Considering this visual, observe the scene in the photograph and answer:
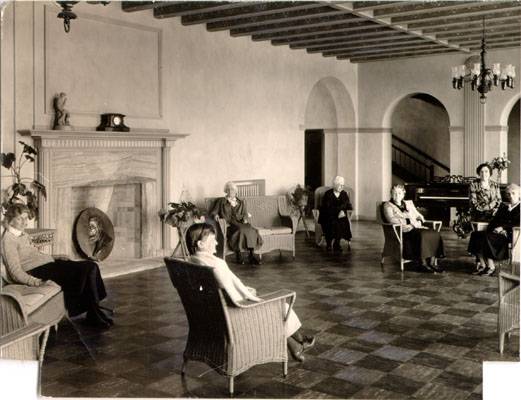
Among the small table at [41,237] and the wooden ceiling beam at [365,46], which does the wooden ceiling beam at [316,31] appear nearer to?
the wooden ceiling beam at [365,46]

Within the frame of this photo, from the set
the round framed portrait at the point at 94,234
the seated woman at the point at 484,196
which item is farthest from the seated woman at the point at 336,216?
the round framed portrait at the point at 94,234

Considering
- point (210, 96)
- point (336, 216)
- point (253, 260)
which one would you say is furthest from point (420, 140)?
point (253, 260)

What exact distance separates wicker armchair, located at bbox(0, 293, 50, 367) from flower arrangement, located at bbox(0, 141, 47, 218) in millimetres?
1378

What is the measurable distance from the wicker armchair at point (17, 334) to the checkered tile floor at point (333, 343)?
473 mm

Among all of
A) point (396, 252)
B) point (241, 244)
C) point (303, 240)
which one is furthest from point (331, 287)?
point (303, 240)

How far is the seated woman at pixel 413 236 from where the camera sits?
828 centimetres

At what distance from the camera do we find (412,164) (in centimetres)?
1734

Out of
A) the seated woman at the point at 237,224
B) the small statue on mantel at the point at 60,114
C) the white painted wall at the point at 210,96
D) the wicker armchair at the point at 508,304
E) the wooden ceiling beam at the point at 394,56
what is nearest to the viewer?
the wicker armchair at the point at 508,304

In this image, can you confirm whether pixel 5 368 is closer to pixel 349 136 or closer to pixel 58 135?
pixel 58 135

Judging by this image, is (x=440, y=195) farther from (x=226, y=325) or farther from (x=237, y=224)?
(x=226, y=325)

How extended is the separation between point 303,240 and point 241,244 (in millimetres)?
2657

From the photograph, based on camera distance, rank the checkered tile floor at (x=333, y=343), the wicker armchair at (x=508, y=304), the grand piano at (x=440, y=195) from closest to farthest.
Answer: the checkered tile floor at (x=333, y=343)
the wicker armchair at (x=508, y=304)
the grand piano at (x=440, y=195)

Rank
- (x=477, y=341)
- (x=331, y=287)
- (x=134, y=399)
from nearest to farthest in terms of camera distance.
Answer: (x=134, y=399) < (x=477, y=341) < (x=331, y=287)

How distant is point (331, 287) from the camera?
743 centimetres
